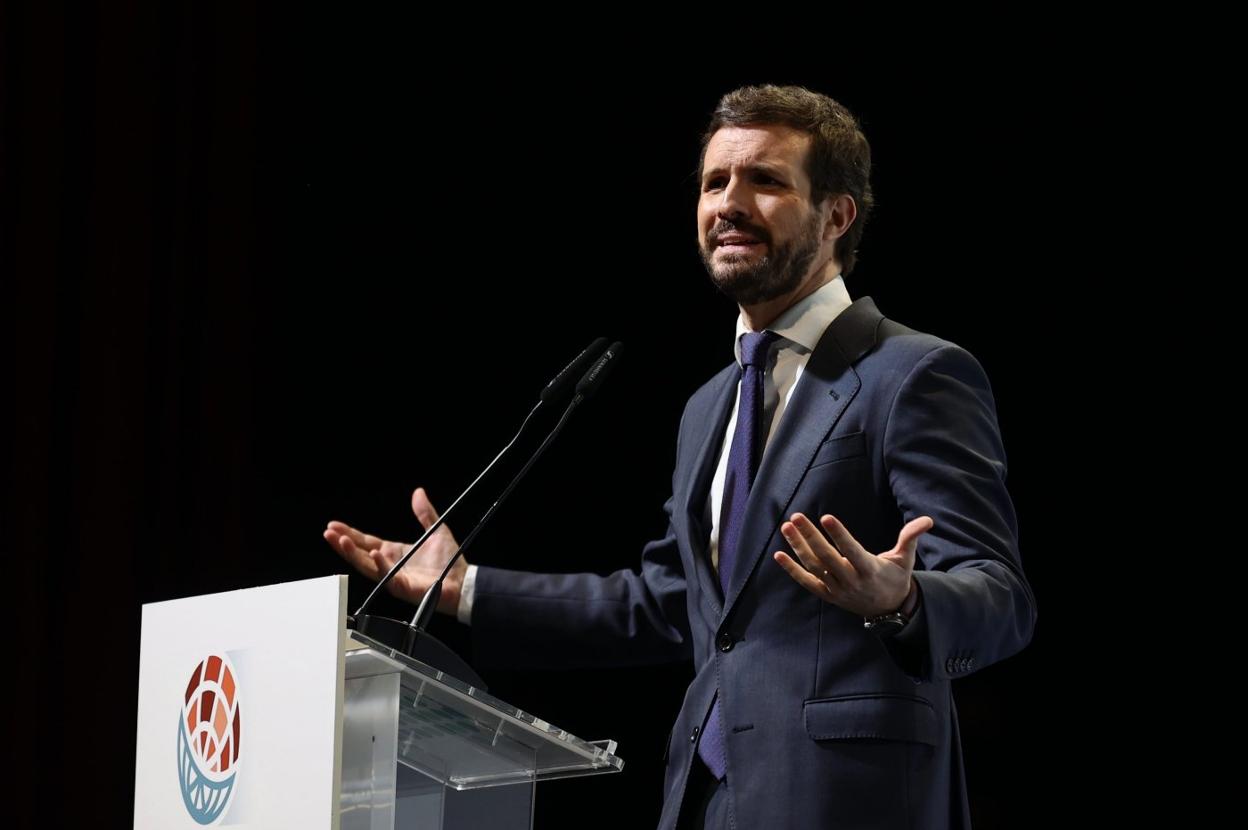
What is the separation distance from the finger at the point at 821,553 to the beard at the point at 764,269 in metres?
0.83

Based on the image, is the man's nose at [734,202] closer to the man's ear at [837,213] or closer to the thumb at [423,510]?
the man's ear at [837,213]

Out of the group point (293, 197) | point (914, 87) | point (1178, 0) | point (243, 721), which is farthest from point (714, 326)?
point (243, 721)

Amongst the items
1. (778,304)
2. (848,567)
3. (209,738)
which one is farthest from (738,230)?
(209,738)

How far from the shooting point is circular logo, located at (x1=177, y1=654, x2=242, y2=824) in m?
1.52

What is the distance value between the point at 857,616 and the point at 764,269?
0.66 metres

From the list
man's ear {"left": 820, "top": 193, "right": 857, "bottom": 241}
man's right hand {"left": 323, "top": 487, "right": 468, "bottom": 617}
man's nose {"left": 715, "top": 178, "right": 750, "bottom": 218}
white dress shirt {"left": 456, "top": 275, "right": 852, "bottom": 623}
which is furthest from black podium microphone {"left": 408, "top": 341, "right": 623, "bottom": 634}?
man's ear {"left": 820, "top": 193, "right": 857, "bottom": 241}

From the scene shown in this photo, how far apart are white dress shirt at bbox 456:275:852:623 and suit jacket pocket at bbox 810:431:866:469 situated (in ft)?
0.43

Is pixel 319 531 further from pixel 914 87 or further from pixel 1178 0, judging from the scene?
pixel 1178 0

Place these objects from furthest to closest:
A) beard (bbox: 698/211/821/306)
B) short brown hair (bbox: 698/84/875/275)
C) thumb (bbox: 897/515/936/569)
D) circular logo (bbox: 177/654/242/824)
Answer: short brown hair (bbox: 698/84/875/275), beard (bbox: 698/211/821/306), thumb (bbox: 897/515/936/569), circular logo (bbox: 177/654/242/824)

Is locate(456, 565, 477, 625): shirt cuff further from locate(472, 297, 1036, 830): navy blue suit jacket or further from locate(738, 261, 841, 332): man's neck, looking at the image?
locate(738, 261, 841, 332): man's neck

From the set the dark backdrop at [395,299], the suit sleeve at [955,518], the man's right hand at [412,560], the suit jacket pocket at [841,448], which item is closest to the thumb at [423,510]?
the man's right hand at [412,560]

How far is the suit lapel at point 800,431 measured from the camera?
80.8 inches

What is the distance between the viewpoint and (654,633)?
2461 mm

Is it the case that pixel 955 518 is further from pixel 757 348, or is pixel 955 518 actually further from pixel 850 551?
pixel 757 348
